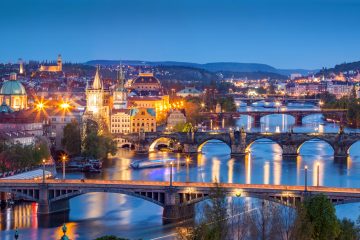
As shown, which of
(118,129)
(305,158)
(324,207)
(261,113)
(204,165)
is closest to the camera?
(324,207)

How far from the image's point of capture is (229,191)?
23.2 m

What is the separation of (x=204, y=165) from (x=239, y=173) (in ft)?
9.37

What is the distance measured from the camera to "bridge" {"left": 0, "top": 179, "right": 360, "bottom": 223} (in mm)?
22753

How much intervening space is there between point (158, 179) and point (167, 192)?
787cm

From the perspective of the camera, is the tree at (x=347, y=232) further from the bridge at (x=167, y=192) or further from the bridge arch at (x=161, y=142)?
the bridge arch at (x=161, y=142)

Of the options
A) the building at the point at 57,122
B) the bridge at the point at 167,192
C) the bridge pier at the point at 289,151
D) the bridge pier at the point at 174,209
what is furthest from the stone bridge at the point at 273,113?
the bridge pier at the point at 174,209

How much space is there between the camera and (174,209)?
2347 centimetres

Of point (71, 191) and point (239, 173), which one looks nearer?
point (71, 191)

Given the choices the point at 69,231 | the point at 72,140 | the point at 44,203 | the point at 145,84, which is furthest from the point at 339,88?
the point at 69,231

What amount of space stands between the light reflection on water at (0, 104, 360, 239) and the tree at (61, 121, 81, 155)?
1.47 m

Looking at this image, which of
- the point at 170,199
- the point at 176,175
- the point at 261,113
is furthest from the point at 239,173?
the point at 261,113

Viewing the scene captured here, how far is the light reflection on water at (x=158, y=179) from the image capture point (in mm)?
22719

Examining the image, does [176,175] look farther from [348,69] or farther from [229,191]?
[348,69]

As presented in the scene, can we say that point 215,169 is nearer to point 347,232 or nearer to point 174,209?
point 174,209
